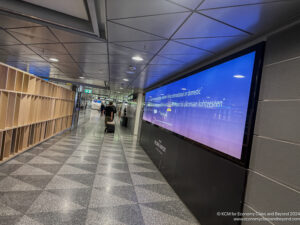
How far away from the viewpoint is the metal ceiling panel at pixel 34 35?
289cm

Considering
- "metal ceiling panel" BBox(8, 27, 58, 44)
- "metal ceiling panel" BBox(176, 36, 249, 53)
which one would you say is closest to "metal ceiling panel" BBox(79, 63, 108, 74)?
"metal ceiling panel" BBox(8, 27, 58, 44)

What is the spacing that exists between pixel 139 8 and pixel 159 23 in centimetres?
35

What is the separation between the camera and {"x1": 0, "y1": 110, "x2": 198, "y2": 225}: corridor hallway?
2.25 m

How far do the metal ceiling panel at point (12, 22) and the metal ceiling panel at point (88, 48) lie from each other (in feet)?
2.62

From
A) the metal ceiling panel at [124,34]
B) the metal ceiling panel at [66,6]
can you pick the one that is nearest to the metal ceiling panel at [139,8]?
the metal ceiling panel at [124,34]

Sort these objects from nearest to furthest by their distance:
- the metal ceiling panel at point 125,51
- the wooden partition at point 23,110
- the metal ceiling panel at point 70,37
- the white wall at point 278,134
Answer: the white wall at point 278,134 < the metal ceiling panel at point 70,37 < the metal ceiling panel at point 125,51 < the wooden partition at point 23,110

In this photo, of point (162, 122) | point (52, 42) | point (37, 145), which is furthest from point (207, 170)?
point (37, 145)

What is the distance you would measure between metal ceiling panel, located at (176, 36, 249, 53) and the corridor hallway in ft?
8.41

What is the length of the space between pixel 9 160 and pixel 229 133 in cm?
441

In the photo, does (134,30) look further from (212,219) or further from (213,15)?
(212,219)

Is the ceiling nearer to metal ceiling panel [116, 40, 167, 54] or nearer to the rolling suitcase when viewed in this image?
metal ceiling panel [116, 40, 167, 54]

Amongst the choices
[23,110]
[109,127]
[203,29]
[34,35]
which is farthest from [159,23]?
[109,127]

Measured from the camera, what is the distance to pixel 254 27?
1.84m

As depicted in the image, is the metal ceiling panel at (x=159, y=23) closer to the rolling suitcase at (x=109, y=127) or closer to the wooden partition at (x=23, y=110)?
the wooden partition at (x=23, y=110)
